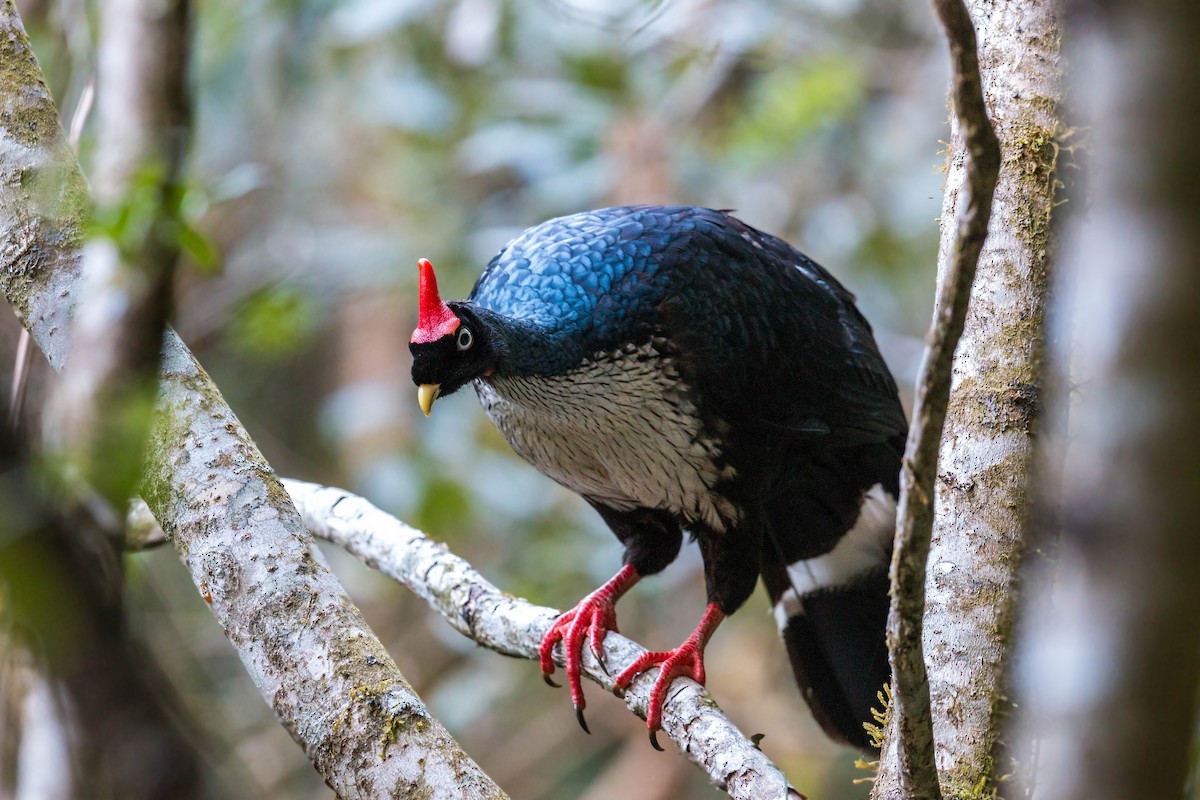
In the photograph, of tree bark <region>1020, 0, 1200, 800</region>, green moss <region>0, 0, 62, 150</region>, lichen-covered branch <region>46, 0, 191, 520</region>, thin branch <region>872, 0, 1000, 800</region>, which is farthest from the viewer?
green moss <region>0, 0, 62, 150</region>

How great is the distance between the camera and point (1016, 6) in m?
2.65

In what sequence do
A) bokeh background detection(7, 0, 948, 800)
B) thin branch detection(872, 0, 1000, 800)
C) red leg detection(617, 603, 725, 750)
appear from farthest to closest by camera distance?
bokeh background detection(7, 0, 948, 800) < red leg detection(617, 603, 725, 750) < thin branch detection(872, 0, 1000, 800)

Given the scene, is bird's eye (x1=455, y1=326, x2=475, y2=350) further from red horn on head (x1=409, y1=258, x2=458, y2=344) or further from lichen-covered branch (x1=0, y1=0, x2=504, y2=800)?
lichen-covered branch (x1=0, y1=0, x2=504, y2=800)

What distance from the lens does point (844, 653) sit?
13.5 ft

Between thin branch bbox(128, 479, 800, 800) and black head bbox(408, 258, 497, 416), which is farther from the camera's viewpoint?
black head bbox(408, 258, 497, 416)

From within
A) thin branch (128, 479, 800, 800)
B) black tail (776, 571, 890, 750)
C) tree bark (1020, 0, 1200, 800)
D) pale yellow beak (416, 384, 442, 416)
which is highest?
tree bark (1020, 0, 1200, 800)

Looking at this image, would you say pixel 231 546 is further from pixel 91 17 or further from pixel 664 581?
pixel 664 581

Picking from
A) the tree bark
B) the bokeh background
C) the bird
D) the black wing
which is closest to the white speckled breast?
the bird

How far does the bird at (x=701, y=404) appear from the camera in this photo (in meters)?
3.62

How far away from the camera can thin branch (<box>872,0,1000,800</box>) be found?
164 cm

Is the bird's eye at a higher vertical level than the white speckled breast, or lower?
higher

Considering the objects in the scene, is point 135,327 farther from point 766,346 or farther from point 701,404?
point 766,346

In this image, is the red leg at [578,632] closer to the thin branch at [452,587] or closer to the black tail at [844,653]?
the thin branch at [452,587]

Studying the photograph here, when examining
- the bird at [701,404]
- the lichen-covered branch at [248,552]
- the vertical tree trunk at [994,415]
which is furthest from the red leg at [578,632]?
the vertical tree trunk at [994,415]
